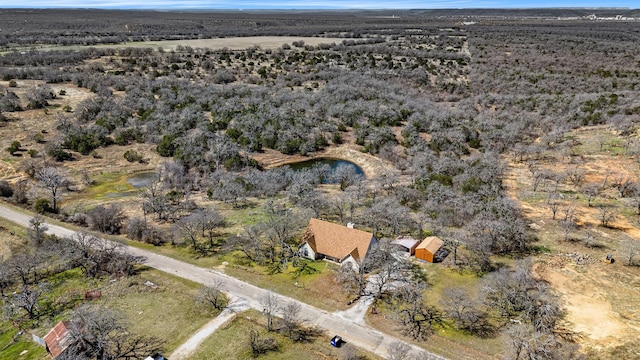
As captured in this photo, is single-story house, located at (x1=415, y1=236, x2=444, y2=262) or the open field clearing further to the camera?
the open field clearing

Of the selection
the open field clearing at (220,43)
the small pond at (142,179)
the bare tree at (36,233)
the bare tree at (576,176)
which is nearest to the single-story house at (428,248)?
the bare tree at (576,176)

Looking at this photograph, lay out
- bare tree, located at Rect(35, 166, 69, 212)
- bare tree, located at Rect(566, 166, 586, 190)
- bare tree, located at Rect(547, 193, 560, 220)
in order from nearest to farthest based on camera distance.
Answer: bare tree, located at Rect(547, 193, 560, 220) < bare tree, located at Rect(35, 166, 69, 212) < bare tree, located at Rect(566, 166, 586, 190)

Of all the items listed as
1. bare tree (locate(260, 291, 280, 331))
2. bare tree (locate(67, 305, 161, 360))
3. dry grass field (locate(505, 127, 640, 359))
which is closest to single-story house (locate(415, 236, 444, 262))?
dry grass field (locate(505, 127, 640, 359))

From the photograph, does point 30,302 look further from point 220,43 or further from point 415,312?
point 220,43

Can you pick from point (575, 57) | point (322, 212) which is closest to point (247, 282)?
point (322, 212)

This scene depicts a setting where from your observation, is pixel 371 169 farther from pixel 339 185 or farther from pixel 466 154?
pixel 466 154

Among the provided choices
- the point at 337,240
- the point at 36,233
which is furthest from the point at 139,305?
the point at 337,240

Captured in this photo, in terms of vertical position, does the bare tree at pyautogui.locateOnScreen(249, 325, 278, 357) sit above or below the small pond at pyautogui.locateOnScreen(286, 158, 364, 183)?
below

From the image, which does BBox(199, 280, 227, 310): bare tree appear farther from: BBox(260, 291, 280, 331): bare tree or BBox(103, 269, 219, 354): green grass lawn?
BBox(260, 291, 280, 331): bare tree
